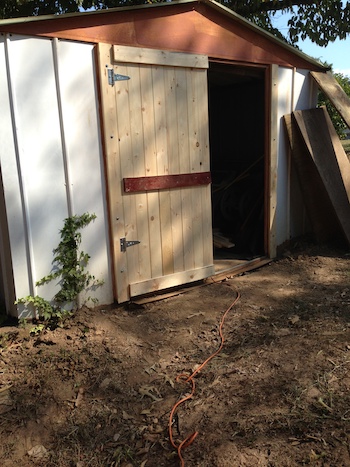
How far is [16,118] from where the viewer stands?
11.3ft

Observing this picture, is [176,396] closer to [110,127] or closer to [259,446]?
[259,446]

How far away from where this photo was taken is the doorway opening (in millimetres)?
6129

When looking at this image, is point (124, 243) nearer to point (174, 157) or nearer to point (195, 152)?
point (174, 157)

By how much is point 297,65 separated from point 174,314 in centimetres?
395

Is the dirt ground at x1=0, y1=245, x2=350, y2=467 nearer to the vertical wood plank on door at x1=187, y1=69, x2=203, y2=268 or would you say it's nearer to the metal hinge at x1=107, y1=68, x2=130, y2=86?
the vertical wood plank on door at x1=187, y1=69, x2=203, y2=268

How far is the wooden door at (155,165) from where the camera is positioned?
4.00 meters

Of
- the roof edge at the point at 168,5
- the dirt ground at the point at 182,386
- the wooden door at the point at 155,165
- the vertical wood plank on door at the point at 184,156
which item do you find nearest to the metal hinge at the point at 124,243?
the wooden door at the point at 155,165

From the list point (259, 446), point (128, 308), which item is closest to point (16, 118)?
point (128, 308)

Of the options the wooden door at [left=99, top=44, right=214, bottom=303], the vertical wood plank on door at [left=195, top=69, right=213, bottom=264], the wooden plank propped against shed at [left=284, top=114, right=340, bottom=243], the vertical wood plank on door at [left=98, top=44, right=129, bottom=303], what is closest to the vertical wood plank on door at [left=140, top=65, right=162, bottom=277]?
the wooden door at [left=99, top=44, right=214, bottom=303]

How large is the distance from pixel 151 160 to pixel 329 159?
299 cm

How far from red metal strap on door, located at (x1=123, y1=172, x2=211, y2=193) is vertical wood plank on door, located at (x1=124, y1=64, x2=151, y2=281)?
72 mm

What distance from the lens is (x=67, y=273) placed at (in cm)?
382

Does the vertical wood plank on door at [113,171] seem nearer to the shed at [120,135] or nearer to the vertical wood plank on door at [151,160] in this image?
the shed at [120,135]

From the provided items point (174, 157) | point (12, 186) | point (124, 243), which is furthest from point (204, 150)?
point (12, 186)
